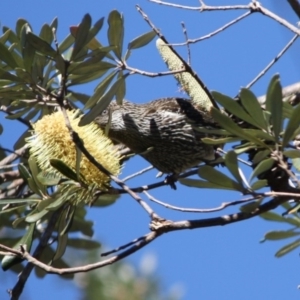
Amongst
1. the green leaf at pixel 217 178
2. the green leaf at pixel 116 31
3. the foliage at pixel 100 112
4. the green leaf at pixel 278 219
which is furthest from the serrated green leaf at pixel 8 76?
the green leaf at pixel 278 219

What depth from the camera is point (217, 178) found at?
1654mm

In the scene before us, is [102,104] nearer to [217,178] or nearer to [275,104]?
[217,178]

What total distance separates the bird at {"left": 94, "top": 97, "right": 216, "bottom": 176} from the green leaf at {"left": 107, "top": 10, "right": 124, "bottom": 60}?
866 mm

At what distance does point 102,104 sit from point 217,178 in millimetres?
614

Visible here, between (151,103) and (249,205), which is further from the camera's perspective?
(151,103)

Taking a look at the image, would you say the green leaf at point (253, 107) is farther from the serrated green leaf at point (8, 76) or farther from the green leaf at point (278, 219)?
the serrated green leaf at point (8, 76)

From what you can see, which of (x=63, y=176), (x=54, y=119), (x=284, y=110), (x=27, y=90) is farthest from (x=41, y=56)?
(x=284, y=110)

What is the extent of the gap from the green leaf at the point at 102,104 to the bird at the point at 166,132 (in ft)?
2.80

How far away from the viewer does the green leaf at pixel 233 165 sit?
1.60 m

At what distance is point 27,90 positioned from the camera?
7.24 ft

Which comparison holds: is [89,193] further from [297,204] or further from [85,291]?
[85,291]

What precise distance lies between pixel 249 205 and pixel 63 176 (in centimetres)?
62

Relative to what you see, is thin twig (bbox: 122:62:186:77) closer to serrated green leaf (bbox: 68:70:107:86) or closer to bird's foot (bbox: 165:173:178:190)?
serrated green leaf (bbox: 68:70:107:86)

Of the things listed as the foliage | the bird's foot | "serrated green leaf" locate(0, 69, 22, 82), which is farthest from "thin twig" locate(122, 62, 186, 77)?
the bird's foot
